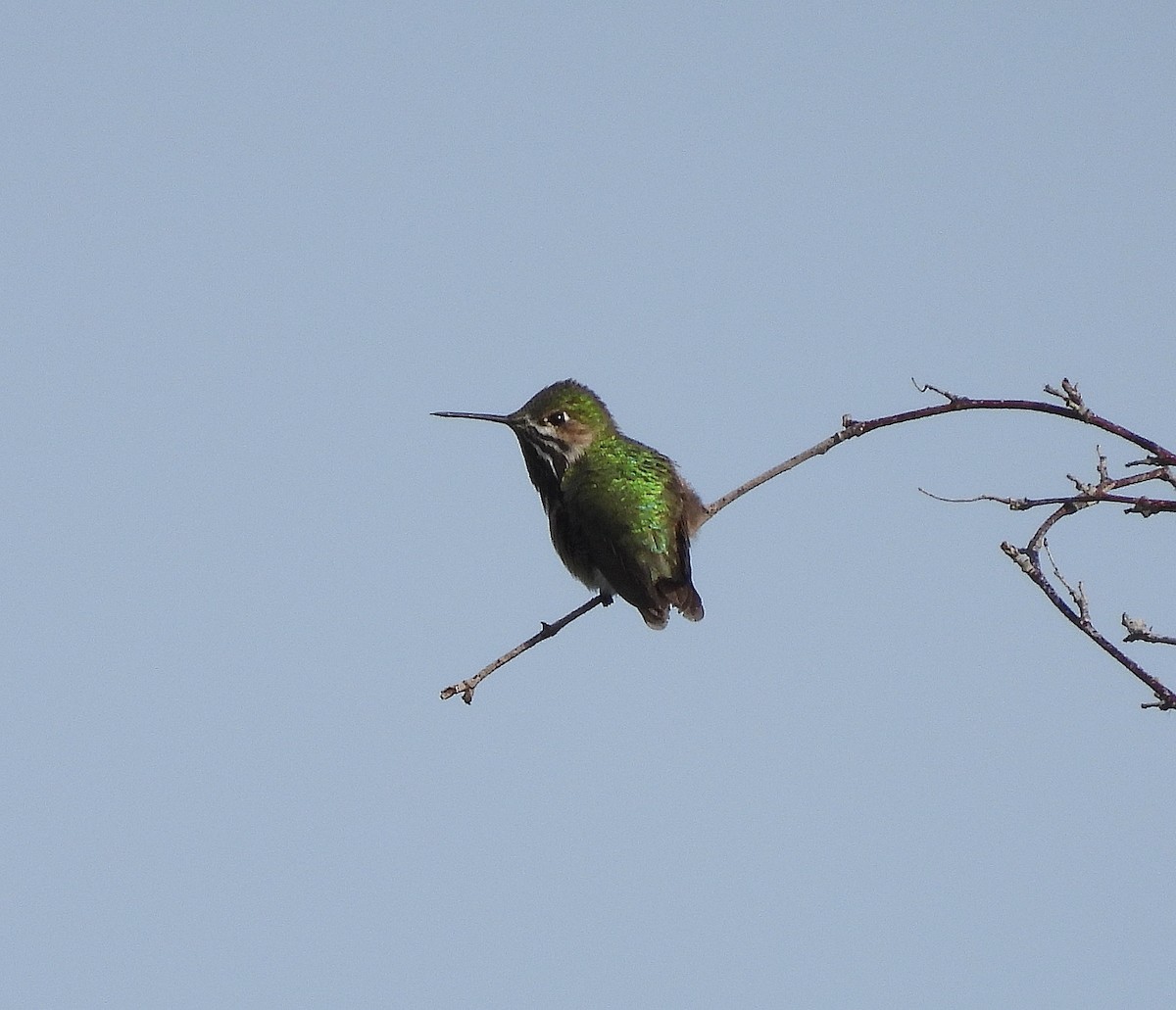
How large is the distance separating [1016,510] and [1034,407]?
48cm

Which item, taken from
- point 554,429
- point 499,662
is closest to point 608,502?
point 554,429

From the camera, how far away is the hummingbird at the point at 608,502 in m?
8.66

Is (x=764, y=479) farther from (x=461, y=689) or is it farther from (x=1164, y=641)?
(x=1164, y=641)

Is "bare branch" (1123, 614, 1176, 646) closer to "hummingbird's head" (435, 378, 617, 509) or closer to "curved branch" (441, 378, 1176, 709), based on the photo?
"curved branch" (441, 378, 1176, 709)

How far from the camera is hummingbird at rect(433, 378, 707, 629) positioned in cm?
866

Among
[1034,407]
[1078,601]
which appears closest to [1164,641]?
[1078,601]

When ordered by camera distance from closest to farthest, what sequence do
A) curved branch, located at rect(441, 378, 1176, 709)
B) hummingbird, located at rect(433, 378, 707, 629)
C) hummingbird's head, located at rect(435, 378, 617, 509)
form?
1. curved branch, located at rect(441, 378, 1176, 709)
2. hummingbird, located at rect(433, 378, 707, 629)
3. hummingbird's head, located at rect(435, 378, 617, 509)

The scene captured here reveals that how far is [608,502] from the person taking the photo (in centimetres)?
905

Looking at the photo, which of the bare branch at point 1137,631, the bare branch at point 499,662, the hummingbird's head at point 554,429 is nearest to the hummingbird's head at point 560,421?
the hummingbird's head at point 554,429

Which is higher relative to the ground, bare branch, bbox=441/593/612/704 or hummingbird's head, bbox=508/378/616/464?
hummingbird's head, bbox=508/378/616/464

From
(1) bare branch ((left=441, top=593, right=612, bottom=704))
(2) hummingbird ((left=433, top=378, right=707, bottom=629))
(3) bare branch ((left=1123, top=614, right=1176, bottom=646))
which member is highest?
(2) hummingbird ((left=433, top=378, right=707, bottom=629))

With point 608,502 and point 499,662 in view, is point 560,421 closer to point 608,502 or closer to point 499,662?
point 608,502

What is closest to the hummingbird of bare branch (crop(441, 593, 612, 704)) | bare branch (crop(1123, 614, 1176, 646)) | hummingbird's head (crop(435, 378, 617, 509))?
hummingbird's head (crop(435, 378, 617, 509))

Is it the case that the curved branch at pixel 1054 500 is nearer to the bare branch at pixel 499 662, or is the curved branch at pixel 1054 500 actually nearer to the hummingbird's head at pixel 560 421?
the bare branch at pixel 499 662
